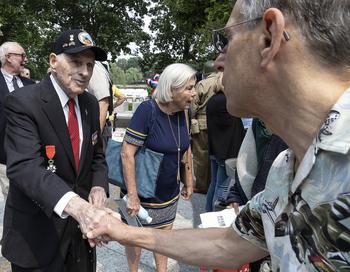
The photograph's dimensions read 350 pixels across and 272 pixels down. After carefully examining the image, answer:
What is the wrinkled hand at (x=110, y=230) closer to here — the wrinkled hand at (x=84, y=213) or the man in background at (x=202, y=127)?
the wrinkled hand at (x=84, y=213)

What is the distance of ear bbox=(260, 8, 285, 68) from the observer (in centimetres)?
90

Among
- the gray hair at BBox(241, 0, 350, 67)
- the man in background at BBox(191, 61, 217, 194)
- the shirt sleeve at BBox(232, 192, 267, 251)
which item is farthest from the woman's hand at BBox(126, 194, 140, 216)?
the gray hair at BBox(241, 0, 350, 67)

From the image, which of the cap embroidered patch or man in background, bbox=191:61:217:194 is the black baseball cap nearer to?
the cap embroidered patch

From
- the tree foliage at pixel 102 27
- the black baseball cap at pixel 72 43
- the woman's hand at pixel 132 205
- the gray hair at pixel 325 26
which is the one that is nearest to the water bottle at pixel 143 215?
the woman's hand at pixel 132 205

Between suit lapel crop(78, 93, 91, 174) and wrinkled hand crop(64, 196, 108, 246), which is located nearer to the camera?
wrinkled hand crop(64, 196, 108, 246)

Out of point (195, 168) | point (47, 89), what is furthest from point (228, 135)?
point (47, 89)

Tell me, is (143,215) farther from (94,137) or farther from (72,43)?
(72,43)

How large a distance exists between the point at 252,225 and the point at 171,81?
186 cm

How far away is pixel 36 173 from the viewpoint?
1.87 m

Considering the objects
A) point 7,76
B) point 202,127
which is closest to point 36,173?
point 7,76

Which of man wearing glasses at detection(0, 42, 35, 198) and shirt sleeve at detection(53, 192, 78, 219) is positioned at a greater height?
man wearing glasses at detection(0, 42, 35, 198)

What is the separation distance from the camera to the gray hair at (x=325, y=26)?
2.84 feet

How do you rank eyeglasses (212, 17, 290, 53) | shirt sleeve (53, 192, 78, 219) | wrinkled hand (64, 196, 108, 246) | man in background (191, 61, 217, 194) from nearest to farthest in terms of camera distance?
eyeglasses (212, 17, 290, 53) < wrinkled hand (64, 196, 108, 246) < shirt sleeve (53, 192, 78, 219) < man in background (191, 61, 217, 194)

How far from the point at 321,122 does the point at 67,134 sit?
1473 mm
